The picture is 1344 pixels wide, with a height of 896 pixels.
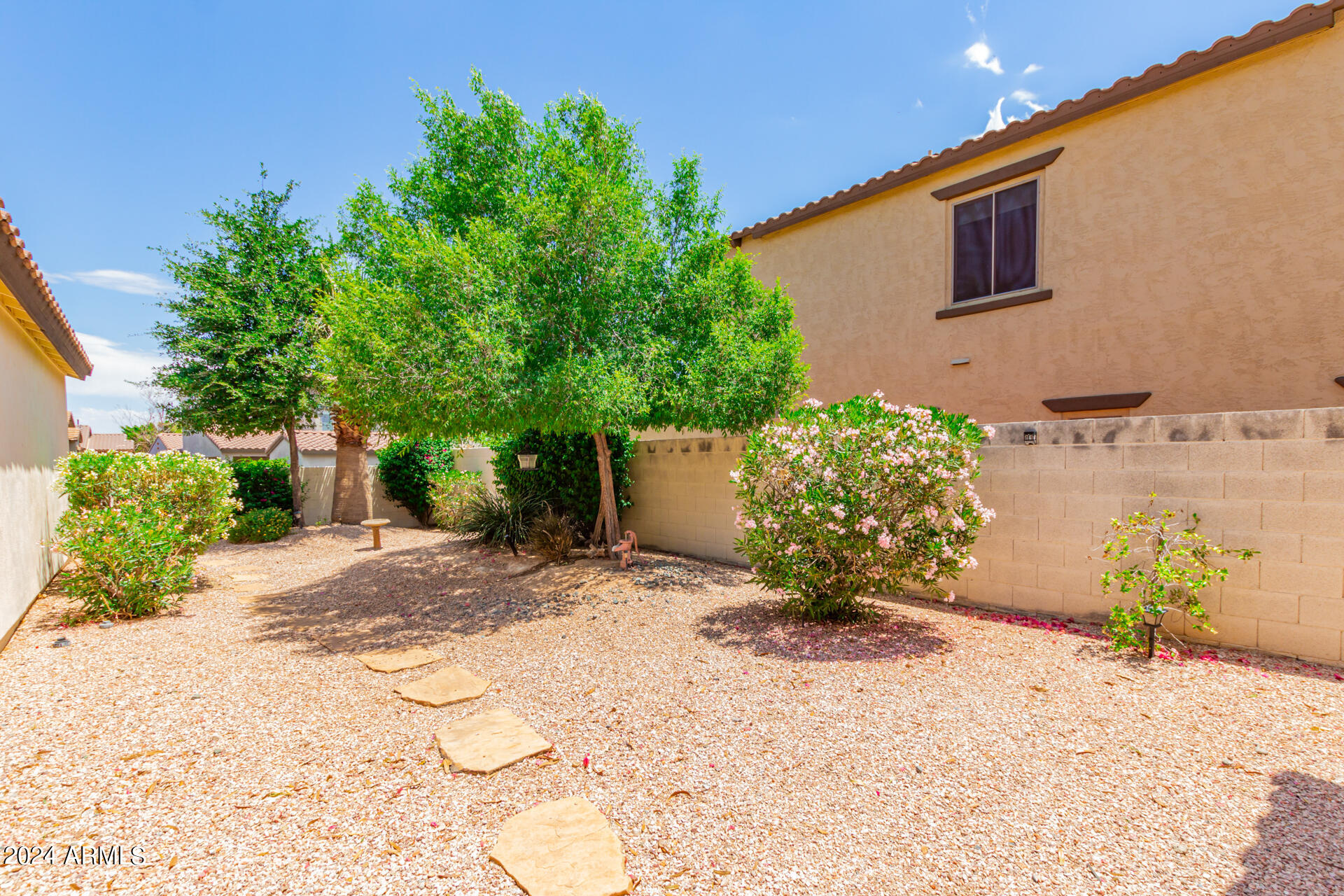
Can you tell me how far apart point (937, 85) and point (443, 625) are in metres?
9.97

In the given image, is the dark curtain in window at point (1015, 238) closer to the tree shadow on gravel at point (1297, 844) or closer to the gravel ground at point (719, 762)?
the gravel ground at point (719, 762)

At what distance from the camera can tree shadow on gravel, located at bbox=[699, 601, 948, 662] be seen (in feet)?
15.0

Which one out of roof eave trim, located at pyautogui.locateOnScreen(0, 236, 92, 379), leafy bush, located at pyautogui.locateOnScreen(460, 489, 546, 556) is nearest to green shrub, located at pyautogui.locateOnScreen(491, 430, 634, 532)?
leafy bush, located at pyautogui.locateOnScreen(460, 489, 546, 556)

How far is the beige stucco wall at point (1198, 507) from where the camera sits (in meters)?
4.10

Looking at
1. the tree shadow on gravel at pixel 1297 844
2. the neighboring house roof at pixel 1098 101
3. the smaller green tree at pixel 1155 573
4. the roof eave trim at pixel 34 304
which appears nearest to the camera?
the tree shadow on gravel at pixel 1297 844

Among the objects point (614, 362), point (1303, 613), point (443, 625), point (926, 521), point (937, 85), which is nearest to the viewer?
point (1303, 613)

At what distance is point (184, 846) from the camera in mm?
2328

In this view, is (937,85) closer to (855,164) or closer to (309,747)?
(855,164)

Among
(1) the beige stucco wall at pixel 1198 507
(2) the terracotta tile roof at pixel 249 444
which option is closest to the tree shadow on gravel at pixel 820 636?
(1) the beige stucco wall at pixel 1198 507

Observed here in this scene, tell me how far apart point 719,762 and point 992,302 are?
24.1ft

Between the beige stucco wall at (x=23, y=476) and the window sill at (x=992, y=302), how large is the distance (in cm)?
1063

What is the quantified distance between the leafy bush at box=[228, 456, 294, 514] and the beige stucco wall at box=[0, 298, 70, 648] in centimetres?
565

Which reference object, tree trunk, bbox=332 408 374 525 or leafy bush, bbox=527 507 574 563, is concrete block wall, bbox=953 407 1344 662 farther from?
tree trunk, bbox=332 408 374 525

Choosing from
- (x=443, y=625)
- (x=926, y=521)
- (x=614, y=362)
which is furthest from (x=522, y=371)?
(x=926, y=521)
